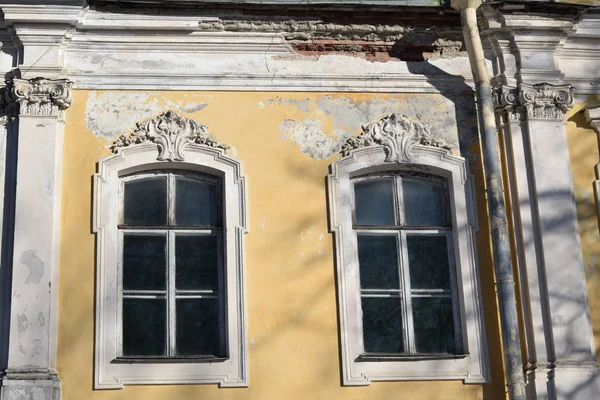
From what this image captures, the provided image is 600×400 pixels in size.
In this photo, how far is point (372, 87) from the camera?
345 inches

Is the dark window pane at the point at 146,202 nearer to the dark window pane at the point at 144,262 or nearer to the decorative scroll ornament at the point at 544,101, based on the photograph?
the dark window pane at the point at 144,262

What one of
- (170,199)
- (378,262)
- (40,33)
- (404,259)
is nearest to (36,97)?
(40,33)

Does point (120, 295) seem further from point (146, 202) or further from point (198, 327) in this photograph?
point (146, 202)

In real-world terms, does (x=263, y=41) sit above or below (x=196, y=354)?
above

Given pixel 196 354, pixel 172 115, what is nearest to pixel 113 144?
pixel 172 115

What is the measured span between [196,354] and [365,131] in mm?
2205

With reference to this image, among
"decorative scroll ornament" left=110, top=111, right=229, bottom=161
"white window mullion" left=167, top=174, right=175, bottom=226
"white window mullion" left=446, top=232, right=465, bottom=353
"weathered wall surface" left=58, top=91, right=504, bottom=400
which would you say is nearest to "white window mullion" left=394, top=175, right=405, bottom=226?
"white window mullion" left=446, top=232, right=465, bottom=353

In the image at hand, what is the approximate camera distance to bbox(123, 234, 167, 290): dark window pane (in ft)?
26.6

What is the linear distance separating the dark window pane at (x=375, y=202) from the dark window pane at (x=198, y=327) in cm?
135

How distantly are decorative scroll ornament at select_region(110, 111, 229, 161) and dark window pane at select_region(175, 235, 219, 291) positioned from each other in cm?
65

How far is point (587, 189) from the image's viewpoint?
8.69m

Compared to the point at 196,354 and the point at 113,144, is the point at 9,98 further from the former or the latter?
the point at 196,354

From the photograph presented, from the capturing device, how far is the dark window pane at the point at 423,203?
852 centimetres

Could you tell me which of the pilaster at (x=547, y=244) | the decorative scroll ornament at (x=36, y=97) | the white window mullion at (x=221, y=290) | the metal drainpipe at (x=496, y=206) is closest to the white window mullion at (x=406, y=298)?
the metal drainpipe at (x=496, y=206)
